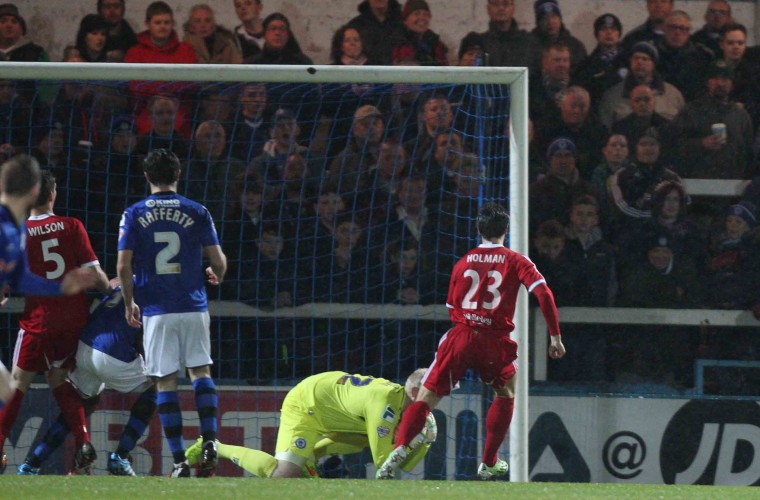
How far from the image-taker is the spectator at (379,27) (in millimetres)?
9211

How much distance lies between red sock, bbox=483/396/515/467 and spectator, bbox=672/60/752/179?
2923mm

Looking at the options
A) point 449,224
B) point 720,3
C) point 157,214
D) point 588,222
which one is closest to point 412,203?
point 449,224

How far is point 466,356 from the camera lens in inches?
275

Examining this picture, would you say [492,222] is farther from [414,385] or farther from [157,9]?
[157,9]

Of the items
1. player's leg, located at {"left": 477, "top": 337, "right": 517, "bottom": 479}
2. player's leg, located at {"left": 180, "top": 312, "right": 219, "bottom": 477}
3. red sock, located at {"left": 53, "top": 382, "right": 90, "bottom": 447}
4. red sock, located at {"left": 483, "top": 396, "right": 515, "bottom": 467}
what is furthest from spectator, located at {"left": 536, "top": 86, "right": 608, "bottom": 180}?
red sock, located at {"left": 53, "top": 382, "right": 90, "bottom": 447}

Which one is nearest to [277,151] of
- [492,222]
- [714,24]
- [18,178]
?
[492,222]

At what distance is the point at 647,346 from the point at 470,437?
145 cm

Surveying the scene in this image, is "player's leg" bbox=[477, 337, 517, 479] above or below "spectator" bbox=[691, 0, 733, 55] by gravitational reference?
below

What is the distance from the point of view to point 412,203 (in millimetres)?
8547

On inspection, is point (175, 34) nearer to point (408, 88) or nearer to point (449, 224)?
point (408, 88)

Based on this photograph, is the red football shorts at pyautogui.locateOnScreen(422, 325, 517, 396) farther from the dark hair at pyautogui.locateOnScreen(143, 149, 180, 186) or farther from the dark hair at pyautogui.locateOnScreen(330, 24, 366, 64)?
the dark hair at pyautogui.locateOnScreen(330, 24, 366, 64)

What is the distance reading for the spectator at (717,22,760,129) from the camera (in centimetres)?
943

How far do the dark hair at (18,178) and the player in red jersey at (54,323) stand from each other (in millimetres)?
2040

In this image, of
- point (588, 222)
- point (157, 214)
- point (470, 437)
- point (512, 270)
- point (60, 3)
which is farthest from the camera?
point (60, 3)
